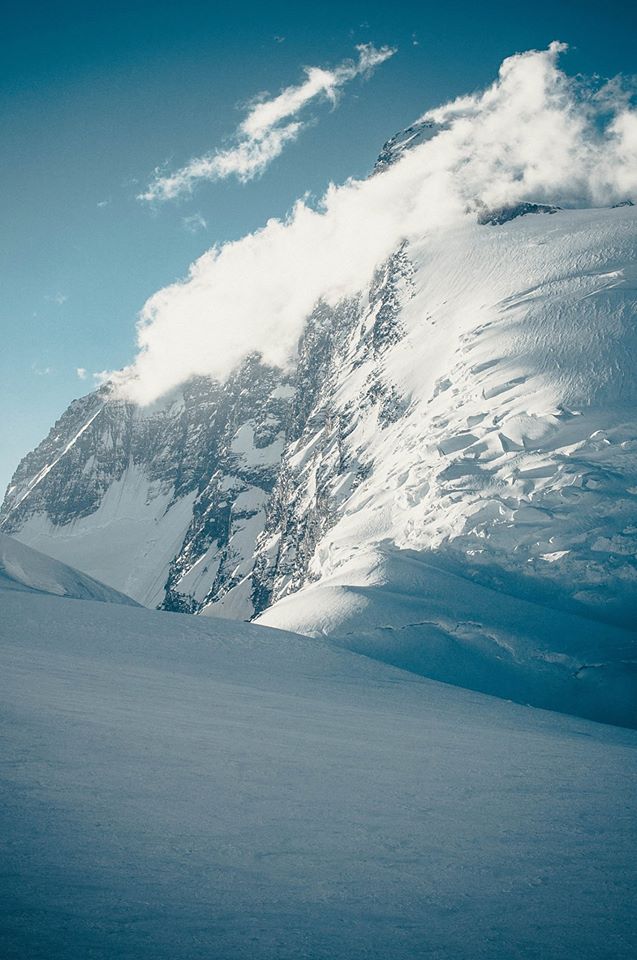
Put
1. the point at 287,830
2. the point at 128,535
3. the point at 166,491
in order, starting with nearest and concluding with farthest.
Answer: the point at 287,830 → the point at 128,535 → the point at 166,491

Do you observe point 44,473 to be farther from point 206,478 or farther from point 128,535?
point 206,478

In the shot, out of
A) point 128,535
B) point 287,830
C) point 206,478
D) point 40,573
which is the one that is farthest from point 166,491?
point 287,830

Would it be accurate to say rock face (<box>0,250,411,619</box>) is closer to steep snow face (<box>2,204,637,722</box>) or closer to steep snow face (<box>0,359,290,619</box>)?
steep snow face (<box>0,359,290,619</box>)

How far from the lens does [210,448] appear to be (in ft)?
471

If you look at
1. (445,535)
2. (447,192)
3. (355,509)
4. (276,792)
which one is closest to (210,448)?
(447,192)

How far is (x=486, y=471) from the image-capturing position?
20047 millimetres

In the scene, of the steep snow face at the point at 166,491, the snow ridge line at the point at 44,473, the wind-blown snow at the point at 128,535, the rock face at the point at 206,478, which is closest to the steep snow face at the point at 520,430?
the rock face at the point at 206,478

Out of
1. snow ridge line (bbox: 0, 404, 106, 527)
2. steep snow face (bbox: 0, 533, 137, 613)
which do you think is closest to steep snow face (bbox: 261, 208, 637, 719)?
steep snow face (bbox: 0, 533, 137, 613)

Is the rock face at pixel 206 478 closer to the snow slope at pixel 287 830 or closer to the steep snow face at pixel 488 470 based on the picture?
the steep snow face at pixel 488 470

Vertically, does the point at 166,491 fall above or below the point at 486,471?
above

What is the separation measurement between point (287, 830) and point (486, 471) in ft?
55.3

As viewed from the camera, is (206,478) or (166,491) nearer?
(206,478)

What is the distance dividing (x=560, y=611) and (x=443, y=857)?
39.0 ft

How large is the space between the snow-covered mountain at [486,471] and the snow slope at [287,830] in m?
5.32
